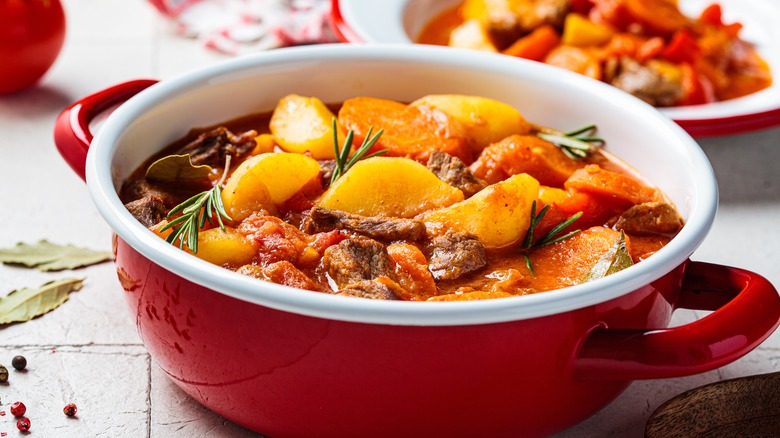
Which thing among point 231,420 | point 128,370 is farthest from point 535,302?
point 128,370

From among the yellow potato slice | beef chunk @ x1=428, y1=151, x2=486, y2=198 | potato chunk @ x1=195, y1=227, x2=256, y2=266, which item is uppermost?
beef chunk @ x1=428, y1=151, x2=486, y2=198

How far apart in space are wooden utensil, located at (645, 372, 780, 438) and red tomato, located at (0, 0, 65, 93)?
2.55m

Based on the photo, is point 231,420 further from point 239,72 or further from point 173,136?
point 239,72

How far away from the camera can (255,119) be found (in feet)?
8.37

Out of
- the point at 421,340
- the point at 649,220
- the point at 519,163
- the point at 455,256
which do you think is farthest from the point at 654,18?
the point at 421,340

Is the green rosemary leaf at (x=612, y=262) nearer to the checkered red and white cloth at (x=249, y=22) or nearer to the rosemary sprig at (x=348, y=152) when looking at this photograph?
the rosemary sprig at (x=348, y=152)

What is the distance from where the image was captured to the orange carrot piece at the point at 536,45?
3.49 meters

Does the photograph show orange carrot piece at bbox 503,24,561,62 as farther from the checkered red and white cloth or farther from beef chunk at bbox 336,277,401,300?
beef chunk at bbox 336,277,401,300

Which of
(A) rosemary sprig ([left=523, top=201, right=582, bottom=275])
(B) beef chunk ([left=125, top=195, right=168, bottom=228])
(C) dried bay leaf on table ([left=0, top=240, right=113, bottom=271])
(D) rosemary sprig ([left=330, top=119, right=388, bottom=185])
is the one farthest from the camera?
(C) dried bay leaf on table ([left=0, top=240, right=113, bottom=271])

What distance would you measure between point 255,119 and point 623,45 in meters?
1.57

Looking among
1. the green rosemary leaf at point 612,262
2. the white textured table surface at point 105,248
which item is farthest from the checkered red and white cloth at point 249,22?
the green rosemary leaf at point 612,262

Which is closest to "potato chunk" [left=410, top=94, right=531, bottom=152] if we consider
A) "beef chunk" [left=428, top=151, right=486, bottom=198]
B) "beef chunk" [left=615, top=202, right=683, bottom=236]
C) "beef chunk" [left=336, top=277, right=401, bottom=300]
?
"beef chunk" [left=428, top=151, right=486, bottom=198]

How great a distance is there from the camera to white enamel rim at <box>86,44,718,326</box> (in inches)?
60.4

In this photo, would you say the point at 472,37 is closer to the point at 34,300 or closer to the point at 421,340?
the point at 34,300
